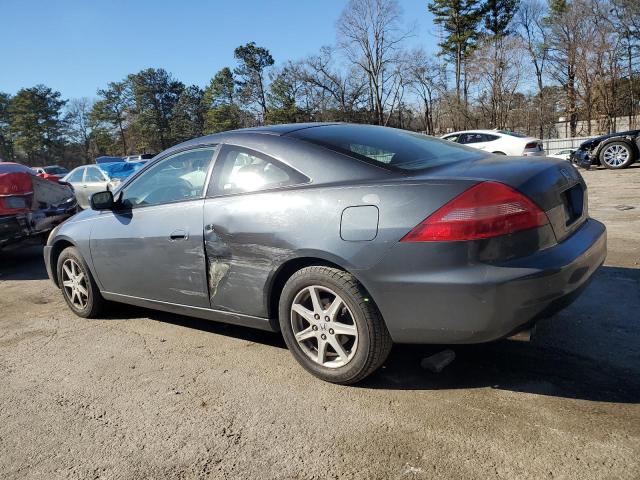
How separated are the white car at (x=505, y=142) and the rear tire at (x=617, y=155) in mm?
1612

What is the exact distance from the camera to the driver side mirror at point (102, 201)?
12.7 ft

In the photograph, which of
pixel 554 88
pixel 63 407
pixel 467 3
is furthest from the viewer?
pixel 467 3

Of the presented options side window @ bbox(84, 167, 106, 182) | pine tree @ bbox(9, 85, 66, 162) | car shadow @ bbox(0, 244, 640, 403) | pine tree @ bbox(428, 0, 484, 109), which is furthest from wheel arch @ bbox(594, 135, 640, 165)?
pine tree @ bbox(9, 85, 66, 162)

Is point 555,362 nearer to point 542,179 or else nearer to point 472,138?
point 542,179

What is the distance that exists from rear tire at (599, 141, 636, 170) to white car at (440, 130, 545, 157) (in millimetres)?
1612

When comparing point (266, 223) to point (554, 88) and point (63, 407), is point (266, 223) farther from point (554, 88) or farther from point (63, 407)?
point (554, 88)

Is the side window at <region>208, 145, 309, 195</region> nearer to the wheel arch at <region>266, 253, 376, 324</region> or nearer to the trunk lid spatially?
the wheel arch at <region>266, 253, 376, 324</region>

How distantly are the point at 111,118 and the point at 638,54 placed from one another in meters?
65.9

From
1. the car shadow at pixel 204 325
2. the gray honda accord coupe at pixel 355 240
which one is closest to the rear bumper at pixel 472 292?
the gray honda accord coupe at pixel 355 240

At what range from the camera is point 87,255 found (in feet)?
13.5

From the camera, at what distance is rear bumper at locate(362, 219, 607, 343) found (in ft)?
7.30

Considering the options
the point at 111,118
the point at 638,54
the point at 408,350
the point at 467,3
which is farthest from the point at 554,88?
the point at 111,118

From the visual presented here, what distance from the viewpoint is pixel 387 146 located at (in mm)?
3039

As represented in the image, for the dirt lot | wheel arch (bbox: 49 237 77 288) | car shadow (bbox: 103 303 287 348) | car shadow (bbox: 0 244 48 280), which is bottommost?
the dirt lot
